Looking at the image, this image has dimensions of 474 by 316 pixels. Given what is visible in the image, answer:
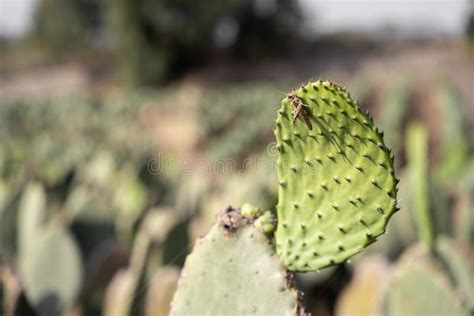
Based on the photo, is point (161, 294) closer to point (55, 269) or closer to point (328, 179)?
point (55, 269)

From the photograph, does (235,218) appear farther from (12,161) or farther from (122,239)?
(12,161)

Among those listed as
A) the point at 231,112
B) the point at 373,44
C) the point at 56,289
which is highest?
the point at 373,44

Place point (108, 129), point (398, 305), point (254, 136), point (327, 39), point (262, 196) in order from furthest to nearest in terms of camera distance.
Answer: point (327, 39) < point (108, 129) < point (254, 136) < point (262, 196) < point (398, 305)

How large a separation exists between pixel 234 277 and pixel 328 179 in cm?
22

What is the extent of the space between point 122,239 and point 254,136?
8526 mm

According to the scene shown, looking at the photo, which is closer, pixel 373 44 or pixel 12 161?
pixel 12 161

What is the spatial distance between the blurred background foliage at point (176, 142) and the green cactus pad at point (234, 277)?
28cm

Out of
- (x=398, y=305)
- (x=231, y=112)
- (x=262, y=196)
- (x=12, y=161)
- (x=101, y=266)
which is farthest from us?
(x=231, y=112)

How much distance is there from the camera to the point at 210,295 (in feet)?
3.41

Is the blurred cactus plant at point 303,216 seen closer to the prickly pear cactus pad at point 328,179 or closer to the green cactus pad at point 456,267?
the prickly pear cactus pad at point 328,179

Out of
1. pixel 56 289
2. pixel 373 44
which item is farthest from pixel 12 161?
pixel 373 44

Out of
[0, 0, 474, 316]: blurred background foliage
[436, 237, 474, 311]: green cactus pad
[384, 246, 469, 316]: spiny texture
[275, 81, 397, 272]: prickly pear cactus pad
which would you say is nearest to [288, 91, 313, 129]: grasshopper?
[275, 81, 397, 272]: prickly pear cactus pad

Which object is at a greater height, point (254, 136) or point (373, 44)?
point (373, 44)

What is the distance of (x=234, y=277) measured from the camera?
3.35 ft
